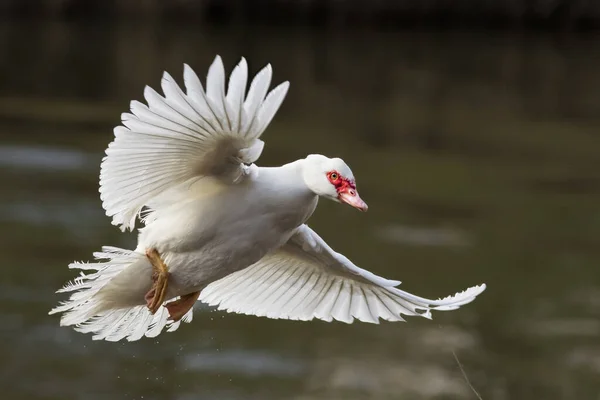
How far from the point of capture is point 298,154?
1491cm

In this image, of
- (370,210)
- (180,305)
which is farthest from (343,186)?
(370,210)

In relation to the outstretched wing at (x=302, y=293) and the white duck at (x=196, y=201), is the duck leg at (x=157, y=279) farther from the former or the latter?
the outstretched wing at (x=302, y=293)

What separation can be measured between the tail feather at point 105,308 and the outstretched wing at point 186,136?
0.75ft

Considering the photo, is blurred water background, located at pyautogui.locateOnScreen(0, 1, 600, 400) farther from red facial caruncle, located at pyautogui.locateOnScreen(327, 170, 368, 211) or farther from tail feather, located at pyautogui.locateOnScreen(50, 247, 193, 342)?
red facial caruncle, located at pyautogui.locateOnScreen(327, 170, 368, 211)

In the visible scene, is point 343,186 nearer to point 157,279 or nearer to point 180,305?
point 157,279

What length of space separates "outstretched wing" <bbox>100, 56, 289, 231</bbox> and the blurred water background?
3.98m

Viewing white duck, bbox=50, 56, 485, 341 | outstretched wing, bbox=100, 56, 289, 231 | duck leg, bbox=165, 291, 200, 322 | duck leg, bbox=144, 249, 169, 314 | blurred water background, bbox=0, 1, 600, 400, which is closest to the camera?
outstretched wing, bbox=100, 56, 289, 231

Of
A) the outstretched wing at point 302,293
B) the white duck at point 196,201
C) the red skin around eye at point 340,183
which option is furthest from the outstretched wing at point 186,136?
the outstretched wing at point 302,293

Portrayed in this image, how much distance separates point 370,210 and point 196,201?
8.26 metres

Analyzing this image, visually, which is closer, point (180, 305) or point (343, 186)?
point (343, 186)

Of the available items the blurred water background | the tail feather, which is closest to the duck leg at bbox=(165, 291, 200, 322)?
the tail feather

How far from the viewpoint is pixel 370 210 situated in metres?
13.4

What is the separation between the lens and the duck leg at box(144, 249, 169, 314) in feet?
17.6

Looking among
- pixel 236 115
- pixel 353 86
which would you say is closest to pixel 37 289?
pixel 236 115
